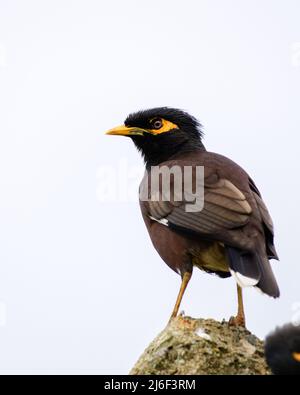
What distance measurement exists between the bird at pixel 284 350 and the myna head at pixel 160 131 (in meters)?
4.16

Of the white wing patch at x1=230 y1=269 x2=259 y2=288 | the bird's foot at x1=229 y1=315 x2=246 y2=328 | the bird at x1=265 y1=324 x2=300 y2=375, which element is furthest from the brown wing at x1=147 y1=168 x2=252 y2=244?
the bird at x1=265 y1=324 x2=300 y2=375

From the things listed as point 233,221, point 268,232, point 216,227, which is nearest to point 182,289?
point 216,227

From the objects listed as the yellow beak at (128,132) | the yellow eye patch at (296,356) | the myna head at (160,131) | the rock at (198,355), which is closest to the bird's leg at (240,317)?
the rock at (198,355)

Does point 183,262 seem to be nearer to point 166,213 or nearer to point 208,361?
point 166,213

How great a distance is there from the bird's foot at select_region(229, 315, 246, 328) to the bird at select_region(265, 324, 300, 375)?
55.5 inches

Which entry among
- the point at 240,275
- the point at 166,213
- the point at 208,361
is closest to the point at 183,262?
the point at 166,213

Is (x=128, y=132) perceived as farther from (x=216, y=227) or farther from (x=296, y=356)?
(x=296, y=356)

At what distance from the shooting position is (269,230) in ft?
29.4

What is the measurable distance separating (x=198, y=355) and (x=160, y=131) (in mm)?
4047

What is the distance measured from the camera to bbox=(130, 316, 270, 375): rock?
7.39m
